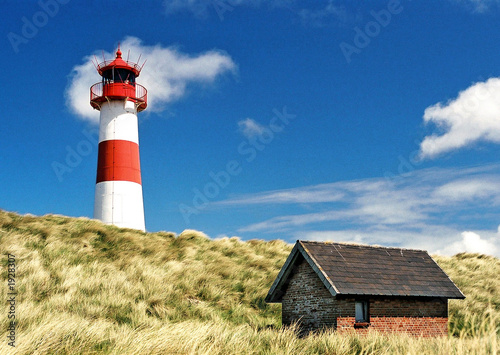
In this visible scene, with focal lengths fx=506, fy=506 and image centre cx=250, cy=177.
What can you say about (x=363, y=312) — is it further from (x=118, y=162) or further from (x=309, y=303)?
(x=118, y=162)

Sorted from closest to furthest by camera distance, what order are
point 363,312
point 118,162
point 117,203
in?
point 363,312 → point 117,203 → point 118,162

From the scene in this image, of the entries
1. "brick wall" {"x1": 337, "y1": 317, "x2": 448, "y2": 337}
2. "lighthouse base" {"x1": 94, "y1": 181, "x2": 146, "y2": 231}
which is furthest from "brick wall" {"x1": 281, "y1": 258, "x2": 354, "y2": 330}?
"lighthouse base" {"x1": 94, "y1": 181, "x2": 146, "y2": 231}

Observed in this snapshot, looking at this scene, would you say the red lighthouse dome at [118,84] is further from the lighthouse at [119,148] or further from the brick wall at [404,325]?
the brick wall at [404,325]

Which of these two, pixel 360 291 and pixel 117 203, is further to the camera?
pixel 117 203

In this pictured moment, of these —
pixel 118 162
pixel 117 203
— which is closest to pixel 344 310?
pixel 117 203

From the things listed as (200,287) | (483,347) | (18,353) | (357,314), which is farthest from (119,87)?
(483,347)

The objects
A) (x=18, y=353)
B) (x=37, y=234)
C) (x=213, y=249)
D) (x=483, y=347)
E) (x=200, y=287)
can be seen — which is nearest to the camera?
(x=483, y=347)

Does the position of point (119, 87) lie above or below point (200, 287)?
above

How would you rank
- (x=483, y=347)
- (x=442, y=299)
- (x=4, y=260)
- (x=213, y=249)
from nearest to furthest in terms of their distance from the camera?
(x=483, y=347) → (x=442, y=299) → (x=4, y=260) → (x=213, y=249)

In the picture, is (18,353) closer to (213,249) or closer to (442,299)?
(442,299)

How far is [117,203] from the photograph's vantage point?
30938mm

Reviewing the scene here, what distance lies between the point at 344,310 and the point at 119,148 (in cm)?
1904

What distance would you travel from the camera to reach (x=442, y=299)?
20.4 meters

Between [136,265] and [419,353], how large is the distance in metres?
17.9
